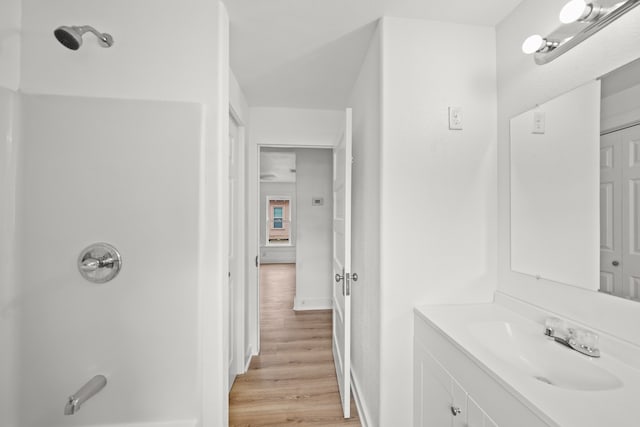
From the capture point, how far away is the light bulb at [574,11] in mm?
876

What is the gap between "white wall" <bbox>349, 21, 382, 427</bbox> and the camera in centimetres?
143

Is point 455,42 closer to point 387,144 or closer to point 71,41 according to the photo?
point 387,144

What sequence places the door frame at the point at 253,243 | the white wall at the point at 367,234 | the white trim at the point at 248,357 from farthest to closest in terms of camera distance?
the door frame at the point at 253,243 → the white trim at the point at 248,357 → the white wall at the point at 367,234

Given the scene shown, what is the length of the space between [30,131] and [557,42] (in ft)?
7.16

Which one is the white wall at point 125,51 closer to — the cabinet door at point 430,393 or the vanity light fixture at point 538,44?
the vanity light fixture at point 538,44

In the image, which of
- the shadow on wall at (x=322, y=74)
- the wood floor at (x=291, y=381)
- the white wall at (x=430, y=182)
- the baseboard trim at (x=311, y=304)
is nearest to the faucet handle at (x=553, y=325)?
the white wall at (x=430, y=182)

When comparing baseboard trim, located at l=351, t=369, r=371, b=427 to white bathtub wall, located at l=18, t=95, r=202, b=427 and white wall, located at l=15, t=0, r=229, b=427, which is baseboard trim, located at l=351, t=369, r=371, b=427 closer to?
white wall, located at l=15, t=0, r=229, b=427

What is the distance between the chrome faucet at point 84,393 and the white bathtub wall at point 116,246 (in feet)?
0.16

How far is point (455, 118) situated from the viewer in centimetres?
137

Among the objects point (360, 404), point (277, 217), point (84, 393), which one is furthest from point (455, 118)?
point (277, 217)

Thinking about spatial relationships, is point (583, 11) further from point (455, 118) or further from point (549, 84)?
point (455, 118)

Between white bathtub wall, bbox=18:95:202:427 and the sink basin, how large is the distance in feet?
4.29

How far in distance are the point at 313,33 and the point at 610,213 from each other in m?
1.58

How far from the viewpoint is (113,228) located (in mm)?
1142
